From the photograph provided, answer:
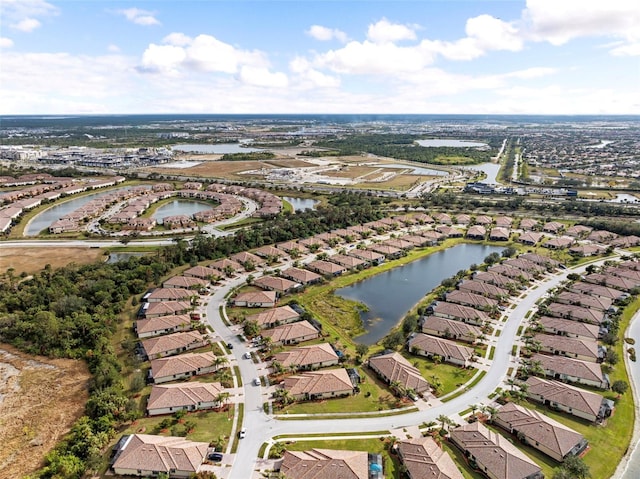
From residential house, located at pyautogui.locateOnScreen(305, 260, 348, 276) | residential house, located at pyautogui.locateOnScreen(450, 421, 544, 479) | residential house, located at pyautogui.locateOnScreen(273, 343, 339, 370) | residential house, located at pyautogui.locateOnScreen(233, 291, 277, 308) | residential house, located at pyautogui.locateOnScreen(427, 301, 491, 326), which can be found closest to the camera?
residential house, located at pyautogui.locateOnScreen(450, 421, 544, 479)

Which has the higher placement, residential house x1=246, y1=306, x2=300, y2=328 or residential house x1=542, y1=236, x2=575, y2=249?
residential house x1=542, y1=236, x2=575, y2=249

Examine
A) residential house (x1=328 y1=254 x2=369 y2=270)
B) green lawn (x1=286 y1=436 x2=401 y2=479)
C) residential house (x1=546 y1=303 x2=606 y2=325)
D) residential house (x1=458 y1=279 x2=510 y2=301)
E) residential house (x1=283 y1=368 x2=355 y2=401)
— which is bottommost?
green lawn (x1=286 y1=436 x2=401 y2=479)

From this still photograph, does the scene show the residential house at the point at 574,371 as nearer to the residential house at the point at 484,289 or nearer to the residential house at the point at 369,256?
the residential house at the point at 484,289

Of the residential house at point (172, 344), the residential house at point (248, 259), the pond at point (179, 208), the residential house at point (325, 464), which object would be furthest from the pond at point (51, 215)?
Answer: the residential house at point (325, 464)

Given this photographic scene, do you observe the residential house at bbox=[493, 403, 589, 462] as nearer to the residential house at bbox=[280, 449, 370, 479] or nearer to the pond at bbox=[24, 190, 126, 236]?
the residential house at bbox=[280, 449, 370, 479]

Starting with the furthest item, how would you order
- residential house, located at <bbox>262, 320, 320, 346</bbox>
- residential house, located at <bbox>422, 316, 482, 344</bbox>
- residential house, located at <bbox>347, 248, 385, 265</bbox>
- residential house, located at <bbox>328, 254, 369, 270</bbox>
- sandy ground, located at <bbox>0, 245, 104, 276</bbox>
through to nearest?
residential house, located at <bbox>347, 248, 385, 265</bbox> < sandy ground, located at <bbox>0, 245, 104, 276</bbox> < residential house, located at <bbox>328, 254, 369, 270</bbox> < residential house, located at <bbox>422, 316, 482, 344</bbox> < residential house, located at <bbox>262, 320, 320, 346</bbox>

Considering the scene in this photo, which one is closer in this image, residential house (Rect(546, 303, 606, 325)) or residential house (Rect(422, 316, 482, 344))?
residential house (Rect(422, 316, 482, 344))

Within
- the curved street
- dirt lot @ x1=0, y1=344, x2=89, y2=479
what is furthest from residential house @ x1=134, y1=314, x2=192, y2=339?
dirt lot @ x1=0, y1=344, x2=89, y2=479

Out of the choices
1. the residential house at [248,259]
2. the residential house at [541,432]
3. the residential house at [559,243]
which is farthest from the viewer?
the residential house at [559,243]
